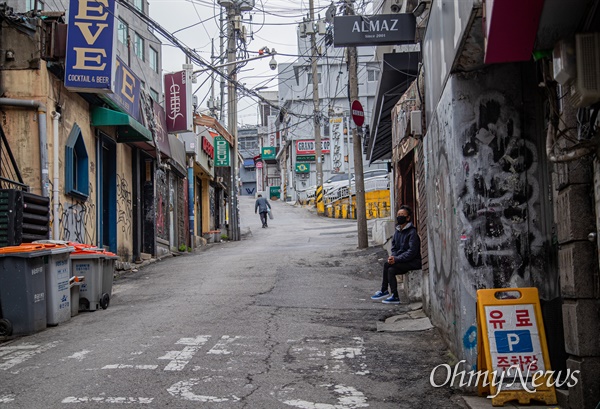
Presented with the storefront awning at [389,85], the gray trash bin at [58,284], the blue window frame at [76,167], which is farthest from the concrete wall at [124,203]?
the gray trash bin at [58,284]

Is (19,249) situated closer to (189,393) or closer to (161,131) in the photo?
(189,393)

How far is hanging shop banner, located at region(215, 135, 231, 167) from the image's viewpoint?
1313 inches

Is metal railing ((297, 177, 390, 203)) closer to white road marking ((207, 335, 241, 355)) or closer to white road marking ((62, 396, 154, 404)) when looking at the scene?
white road marking ((207, 335, 241, 355))

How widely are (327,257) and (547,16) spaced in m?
14.1

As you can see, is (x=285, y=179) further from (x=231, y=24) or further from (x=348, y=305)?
(x=348, y=305)

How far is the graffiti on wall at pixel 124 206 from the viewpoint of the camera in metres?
18.2

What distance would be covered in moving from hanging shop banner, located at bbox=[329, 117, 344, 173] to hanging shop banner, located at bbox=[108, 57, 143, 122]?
82.4 feet

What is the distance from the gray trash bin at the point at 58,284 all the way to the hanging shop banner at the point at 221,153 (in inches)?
903

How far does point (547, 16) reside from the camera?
15.3 feet

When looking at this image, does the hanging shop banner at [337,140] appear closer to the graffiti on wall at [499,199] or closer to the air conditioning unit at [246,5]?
the air conditioning unit at [246,5]

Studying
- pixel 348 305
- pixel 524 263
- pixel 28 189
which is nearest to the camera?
pixel 524 263

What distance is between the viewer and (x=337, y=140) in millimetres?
44812

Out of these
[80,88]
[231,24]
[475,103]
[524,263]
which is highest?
[231,24]

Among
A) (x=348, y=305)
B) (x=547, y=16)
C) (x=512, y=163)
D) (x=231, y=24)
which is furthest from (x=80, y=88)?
(x=231, y=24)
